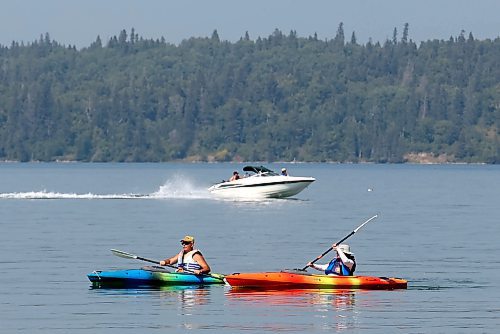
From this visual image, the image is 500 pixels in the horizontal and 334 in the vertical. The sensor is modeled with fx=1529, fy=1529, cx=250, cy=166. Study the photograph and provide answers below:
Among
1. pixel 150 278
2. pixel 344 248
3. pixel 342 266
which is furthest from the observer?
pixel 150 278

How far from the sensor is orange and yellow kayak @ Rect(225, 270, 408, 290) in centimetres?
4553

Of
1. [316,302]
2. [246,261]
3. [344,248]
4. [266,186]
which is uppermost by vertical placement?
[266,186]

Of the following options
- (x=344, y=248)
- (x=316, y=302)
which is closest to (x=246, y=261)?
(x=344, y=248)

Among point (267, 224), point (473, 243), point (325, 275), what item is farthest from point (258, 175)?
point (325, 275)

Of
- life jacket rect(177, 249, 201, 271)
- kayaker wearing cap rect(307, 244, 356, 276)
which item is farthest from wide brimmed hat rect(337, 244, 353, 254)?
life jacket rect(177, 249, 201, 271)

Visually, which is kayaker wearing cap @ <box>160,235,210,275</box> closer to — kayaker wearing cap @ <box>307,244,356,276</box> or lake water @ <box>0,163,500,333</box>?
lake water @ <box>0,163,500,333</box>

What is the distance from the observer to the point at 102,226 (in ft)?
267

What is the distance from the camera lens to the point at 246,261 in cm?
5828

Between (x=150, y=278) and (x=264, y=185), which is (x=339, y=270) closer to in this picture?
(x=150, y=278)

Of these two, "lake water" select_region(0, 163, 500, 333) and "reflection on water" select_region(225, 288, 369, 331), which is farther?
"lake water" select_region(0, 163, 500, 333)

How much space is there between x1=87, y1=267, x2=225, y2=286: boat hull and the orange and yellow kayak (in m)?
0.86

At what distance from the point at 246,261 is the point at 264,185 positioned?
42.2 meters

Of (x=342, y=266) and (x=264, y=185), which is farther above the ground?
(x=264, y=185)

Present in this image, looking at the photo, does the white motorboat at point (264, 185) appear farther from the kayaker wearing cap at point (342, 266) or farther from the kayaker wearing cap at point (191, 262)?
the kayaker wearing cap at point (342, 266)
